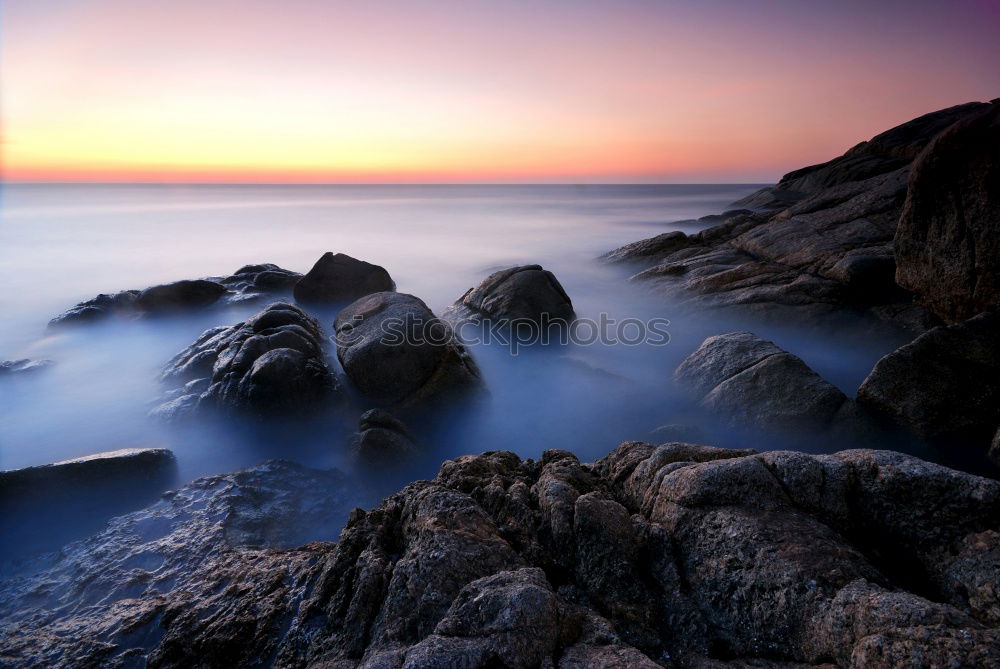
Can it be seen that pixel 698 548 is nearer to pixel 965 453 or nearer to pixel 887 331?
pixel 965 453

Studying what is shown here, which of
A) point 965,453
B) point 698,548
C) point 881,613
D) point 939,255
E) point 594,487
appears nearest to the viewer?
point 881,613

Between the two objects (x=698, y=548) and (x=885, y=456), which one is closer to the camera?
(x=698, y=548)

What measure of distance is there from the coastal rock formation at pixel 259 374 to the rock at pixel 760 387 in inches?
243

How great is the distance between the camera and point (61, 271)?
2189 cm

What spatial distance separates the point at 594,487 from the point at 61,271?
90.2ft

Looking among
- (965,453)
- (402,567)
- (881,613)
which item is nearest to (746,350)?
(965,453)

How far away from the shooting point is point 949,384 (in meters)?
6.12

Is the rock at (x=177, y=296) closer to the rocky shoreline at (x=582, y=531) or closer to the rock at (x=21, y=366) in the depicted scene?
the rock at (x=21, y=366)

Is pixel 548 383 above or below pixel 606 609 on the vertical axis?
below

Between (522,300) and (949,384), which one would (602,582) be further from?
(522,300)

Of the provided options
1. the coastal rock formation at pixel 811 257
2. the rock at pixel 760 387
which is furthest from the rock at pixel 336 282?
the rock at pixel 760 387

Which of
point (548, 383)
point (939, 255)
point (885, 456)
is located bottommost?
point (548, 383)

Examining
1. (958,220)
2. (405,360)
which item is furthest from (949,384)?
(405,360)

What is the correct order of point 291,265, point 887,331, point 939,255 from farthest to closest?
1. point 291,265
2. point 887,331
3. point 939,255
